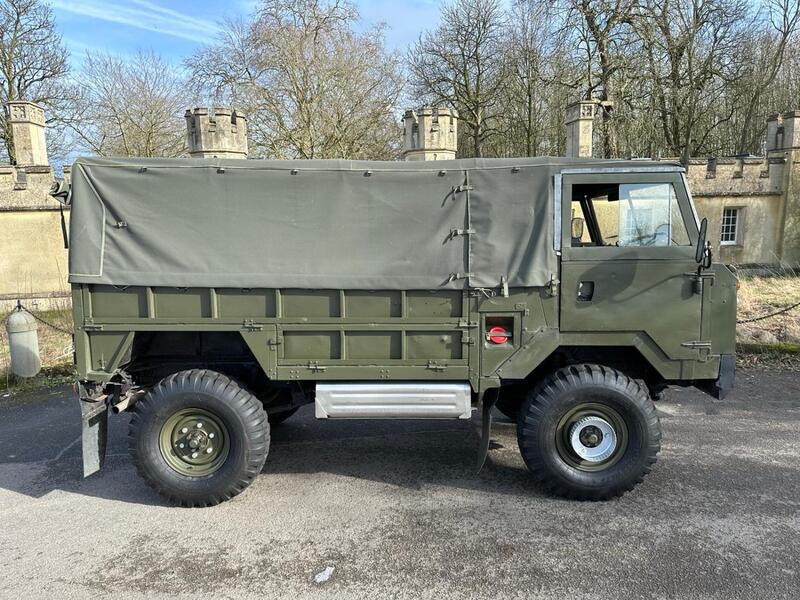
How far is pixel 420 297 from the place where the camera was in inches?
174

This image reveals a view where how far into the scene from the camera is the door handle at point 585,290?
14.4ft

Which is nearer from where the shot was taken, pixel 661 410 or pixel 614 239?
pixel 614 239

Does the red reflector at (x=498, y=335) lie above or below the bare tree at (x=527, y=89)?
below

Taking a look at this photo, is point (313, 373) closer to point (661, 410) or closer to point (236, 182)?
point (236, 182)

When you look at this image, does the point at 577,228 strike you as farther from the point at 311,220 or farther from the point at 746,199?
the point at 746,199

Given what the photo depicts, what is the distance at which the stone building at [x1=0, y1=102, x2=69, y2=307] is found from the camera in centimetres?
1984

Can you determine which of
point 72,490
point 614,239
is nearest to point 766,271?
point 614,239

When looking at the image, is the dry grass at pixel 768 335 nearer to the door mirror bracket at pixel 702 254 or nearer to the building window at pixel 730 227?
the door mirror bracket at pixel 702 254

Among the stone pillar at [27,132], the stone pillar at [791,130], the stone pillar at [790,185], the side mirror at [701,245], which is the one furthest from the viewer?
the stone pillar at [790,185]

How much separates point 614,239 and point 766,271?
20699mm

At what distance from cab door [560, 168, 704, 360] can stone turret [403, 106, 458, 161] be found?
13.0 metres

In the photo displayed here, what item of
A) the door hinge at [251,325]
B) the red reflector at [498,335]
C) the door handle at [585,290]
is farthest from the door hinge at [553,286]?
the door hinge at [251,325]

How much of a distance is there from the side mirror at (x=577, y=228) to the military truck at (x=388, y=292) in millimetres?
390

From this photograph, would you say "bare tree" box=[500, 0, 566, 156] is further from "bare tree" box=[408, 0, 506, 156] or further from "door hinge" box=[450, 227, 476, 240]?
"door hinge" box=[450, 227, 476, 240]
